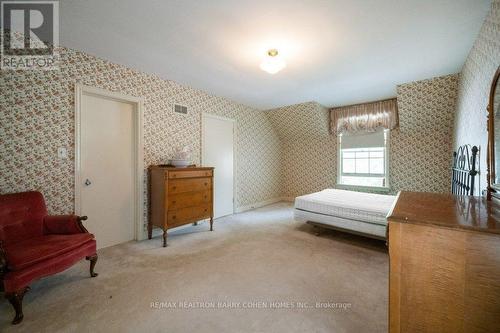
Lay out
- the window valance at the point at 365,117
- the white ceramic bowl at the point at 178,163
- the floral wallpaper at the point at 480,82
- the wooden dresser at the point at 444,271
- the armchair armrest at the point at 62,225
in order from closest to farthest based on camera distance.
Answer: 1. the wooden dresser at the point at 444,271
2. the floral wallpaper at the point at 480,82
3. the armchair armrest at the point at 62,225
4. the white ceramic bowl at the point at 178,163
5. the window valance at the point at 365,117

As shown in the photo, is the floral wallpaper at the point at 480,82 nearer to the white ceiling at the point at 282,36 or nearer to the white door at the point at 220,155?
the white ceiling at the point at 282,36

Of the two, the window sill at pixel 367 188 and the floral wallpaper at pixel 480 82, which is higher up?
the floral wallpaper at pixel 480 82

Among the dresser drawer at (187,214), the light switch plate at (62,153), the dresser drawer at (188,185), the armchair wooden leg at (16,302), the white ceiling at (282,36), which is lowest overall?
the armchair wooden leg at (16,302)

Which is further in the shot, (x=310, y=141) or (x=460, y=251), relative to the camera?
(x=310, y=141)

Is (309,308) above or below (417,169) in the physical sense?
below

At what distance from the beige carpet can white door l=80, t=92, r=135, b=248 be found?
369 millimetres

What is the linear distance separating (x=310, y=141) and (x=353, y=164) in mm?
1388

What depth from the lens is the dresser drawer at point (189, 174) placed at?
10.4 ft

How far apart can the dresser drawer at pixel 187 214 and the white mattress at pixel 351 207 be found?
1.70 metres

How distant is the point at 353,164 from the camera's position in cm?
546

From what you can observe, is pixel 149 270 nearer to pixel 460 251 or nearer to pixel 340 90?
pixel 460 251

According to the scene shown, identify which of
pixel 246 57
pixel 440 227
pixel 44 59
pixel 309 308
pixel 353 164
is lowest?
pixel 309 308

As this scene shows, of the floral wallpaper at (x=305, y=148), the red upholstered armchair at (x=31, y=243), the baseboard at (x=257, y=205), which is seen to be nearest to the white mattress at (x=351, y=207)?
the baseboard at (x=257, y=205)

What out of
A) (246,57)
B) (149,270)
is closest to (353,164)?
(246,57)
